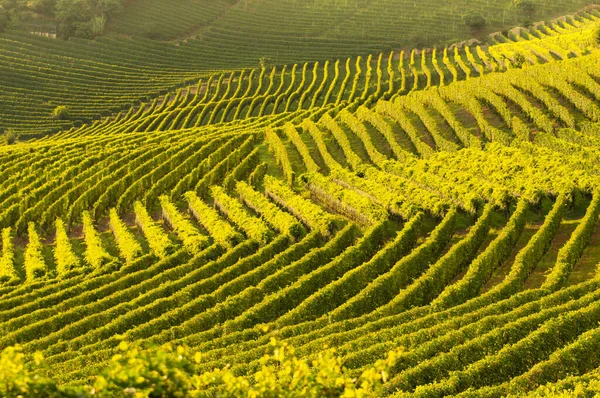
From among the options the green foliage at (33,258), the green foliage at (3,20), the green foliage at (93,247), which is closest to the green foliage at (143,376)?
the green foliage at (93,247)

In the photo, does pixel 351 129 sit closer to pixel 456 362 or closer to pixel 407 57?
pixel 456 362

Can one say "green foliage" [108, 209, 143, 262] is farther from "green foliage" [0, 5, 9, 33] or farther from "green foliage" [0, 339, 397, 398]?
"green foliage" [0, 5, 9, 33]

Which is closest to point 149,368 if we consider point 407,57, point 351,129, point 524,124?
point 524,124

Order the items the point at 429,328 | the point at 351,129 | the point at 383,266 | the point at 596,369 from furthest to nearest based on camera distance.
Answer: the point at 351,129
the point at 383,266
the point at 429,328
the point at 596,369

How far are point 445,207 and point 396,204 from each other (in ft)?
11.5

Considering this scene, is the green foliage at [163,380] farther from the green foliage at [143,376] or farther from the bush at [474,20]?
the bush at [474,20]

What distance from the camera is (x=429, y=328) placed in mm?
29547

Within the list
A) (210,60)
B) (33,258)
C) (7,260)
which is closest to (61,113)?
(210,60)

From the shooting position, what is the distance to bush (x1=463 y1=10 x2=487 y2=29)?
145 metres

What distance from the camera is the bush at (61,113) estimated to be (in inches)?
4437

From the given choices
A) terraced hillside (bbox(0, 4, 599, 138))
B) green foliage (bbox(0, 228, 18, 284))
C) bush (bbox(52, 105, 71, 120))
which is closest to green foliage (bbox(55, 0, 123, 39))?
terraced hillside (bbox(0, 4, 599, 138))

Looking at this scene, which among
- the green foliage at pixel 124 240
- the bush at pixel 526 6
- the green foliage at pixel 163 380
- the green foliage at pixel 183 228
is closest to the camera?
the green foliage at pixel 163 380

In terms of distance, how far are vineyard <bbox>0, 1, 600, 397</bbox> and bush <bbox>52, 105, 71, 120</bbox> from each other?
13.7m

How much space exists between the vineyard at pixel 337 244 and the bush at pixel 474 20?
4364cm
